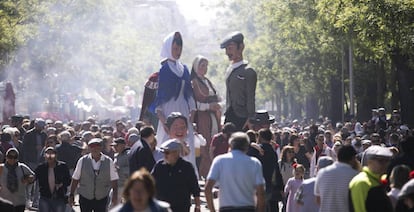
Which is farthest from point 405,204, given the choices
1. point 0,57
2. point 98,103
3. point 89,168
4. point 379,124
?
point 98,103

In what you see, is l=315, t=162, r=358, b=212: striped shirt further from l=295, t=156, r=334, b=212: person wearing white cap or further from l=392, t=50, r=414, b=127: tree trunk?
l=392, t=50, r=414, b=127: tree trunk

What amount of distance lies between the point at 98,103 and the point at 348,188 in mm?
81202

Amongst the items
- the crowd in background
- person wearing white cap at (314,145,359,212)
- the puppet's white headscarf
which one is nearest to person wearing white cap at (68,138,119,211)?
the crowd in background

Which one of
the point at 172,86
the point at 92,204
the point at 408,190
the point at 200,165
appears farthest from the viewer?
the point at 200,165

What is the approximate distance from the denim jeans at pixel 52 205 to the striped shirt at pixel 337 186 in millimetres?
5364

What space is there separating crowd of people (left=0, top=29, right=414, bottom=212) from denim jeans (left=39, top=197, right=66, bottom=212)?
0.02m

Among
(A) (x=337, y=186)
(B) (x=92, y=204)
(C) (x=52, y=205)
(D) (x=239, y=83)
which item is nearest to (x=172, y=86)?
(D) (x=239, y=83)

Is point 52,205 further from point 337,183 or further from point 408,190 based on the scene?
point 408,190

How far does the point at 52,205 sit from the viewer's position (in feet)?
56.0

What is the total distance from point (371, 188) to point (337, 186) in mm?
917

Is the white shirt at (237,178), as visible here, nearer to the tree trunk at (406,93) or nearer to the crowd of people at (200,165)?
the crowd of people at (200,165)

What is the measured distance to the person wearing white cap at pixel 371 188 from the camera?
1180 cm

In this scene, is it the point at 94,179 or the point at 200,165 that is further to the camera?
the point at 200,165

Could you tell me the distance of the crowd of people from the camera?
12.3 metres
